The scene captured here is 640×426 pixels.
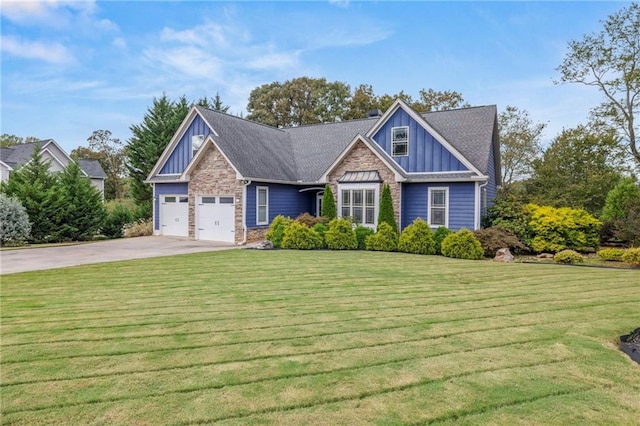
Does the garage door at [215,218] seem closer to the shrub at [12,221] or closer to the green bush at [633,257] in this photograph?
the shrub at [12,221]

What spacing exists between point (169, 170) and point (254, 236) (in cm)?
712

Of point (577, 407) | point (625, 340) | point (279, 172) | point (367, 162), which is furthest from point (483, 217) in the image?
point (577, 407)

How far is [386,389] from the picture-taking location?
138 inches

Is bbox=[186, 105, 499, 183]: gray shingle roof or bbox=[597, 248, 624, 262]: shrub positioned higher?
bbox=[186, 105, 499, 183]: gray shingle roof

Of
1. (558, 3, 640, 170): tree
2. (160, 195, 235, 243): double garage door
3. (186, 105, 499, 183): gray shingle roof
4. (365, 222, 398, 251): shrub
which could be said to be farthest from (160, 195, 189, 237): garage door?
(558, 3, 640, 170): tree

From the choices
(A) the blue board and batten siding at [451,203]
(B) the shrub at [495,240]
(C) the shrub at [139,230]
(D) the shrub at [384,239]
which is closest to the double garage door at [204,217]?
(C) the shrub at [139,230]

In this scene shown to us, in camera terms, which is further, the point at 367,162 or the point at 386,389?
the point at 367,162

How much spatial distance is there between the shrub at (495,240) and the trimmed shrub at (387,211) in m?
3.16

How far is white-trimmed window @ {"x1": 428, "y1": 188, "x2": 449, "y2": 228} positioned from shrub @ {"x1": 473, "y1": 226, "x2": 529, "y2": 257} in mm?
2332

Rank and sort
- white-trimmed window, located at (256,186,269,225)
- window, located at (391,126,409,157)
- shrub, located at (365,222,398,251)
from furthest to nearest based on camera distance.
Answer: white-trimmed window, located at (256,186,269,225)
window, located at (391,126,409,157)
shrub, located at (365,222,398,251)

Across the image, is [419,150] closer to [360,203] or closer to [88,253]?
[360,203]

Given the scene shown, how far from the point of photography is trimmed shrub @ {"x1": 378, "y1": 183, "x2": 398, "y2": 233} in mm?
→ 14936

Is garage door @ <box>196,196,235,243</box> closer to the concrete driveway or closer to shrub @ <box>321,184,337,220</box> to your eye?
the concrete driveway

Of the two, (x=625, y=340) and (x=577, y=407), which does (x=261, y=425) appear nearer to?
(x=577, y=407)
